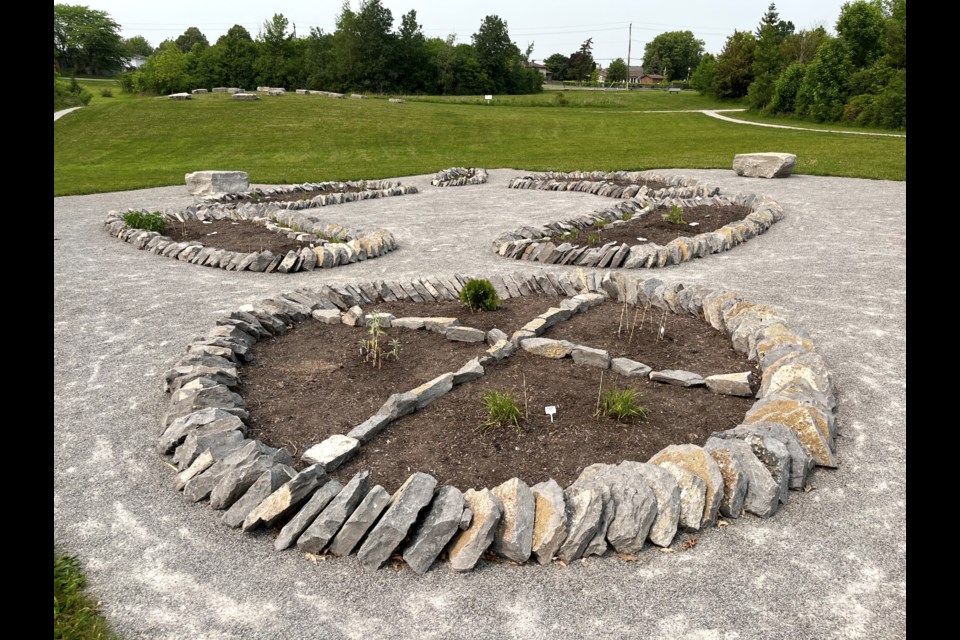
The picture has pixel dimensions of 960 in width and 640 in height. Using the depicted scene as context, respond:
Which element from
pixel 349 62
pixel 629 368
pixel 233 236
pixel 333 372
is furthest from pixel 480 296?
pixel 349 62

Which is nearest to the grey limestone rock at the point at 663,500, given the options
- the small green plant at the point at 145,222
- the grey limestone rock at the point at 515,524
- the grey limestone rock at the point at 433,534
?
the grey limestone rock at the point at 515,524

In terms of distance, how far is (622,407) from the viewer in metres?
4.84

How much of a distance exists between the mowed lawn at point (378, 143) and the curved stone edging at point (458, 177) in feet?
6.74

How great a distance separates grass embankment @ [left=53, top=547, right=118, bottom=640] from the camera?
2.98 meters

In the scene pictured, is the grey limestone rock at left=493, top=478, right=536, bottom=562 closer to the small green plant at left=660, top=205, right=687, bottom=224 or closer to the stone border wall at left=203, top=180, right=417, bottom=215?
the small green plant at left=660, top=205, right=687, bottom=224

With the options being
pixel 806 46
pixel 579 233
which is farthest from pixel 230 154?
pixel 806 46

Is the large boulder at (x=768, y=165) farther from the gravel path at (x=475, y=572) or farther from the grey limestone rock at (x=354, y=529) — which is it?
the grey limestone rock at (x=354, y=529)

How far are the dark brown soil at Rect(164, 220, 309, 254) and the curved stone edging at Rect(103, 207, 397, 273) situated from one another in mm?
209

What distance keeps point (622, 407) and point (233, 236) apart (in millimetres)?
9483

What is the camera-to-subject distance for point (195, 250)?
1052 centimetres

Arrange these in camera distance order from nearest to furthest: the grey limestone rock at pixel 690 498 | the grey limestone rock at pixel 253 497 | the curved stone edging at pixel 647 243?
1. the grey limestone rock at pixel 690 498
2. the grey limestone rock at pixel 253 497
3. the curved stone edging at pixel 647 243

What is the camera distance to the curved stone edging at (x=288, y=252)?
9.96m

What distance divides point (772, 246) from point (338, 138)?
79.0ft

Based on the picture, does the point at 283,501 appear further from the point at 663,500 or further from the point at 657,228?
the point at 657,228
